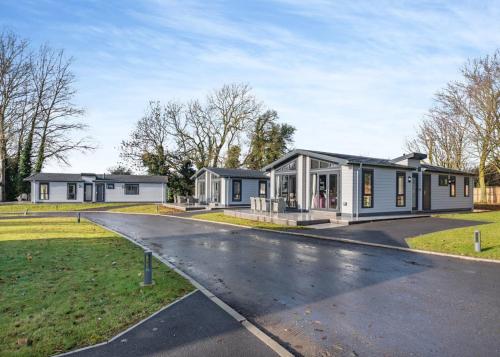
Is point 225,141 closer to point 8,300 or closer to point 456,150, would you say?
point 456,150

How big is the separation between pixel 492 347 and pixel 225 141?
44.5 metres

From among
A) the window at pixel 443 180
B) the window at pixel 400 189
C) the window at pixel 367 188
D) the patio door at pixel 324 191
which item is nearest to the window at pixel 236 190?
the patio door at pixel 324 191

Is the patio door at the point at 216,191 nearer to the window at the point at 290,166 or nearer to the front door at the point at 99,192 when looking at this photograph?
the window at the point at 290,166

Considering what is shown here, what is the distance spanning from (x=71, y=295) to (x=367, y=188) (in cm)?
1644

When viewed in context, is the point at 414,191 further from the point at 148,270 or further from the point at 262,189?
the point at 148,270

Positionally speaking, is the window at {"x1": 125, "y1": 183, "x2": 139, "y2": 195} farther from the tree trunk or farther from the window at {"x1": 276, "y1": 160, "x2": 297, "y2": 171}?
the tree trunk

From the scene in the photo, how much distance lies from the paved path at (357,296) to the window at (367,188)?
8.05 metres

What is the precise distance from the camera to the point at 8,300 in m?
5.47

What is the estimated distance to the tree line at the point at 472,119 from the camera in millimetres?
25894

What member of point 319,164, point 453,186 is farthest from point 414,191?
point 319,164

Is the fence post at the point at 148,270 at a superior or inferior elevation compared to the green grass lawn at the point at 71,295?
superior

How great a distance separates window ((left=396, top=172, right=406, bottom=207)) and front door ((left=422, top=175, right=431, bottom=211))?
2386mm

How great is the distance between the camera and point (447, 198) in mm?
23891

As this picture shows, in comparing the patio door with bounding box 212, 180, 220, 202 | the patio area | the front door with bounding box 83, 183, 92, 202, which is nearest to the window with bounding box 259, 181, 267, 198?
the patio door with bounding box 212, 180, 220, 202
